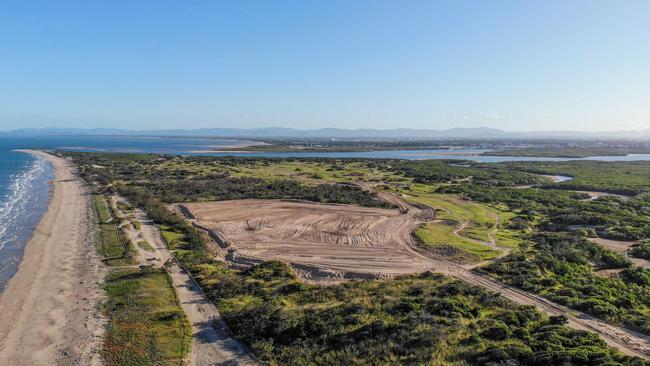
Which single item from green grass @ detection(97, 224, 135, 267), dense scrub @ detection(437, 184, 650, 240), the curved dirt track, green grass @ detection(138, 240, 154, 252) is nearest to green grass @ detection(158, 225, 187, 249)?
green grass @ detection(138, 240, 154, 252)

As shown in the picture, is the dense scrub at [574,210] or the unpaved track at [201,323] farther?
the dense scrub at [574,210]

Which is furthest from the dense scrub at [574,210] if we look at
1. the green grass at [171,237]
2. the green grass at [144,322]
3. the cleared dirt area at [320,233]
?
the green grass at [144,322]

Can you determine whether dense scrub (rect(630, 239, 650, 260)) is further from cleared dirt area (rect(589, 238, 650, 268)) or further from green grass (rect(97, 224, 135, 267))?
green grass (rect(97, 224, 135, 267))

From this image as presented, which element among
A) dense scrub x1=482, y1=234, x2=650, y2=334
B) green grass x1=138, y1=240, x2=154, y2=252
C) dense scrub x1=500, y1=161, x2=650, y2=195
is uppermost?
dense scrub x1=500, y1=161, x2=650, y2=195

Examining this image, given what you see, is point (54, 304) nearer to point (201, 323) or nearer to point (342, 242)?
point (201, 323)

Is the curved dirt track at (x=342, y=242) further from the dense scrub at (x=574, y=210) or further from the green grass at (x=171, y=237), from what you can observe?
the dense scrub at (x=574, y=210)

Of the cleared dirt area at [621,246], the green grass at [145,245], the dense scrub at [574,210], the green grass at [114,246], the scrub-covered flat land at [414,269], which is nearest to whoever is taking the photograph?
the scrub-covered flat land at [414,269]

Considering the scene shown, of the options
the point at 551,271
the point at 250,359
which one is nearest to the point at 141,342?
the point at 250,359
